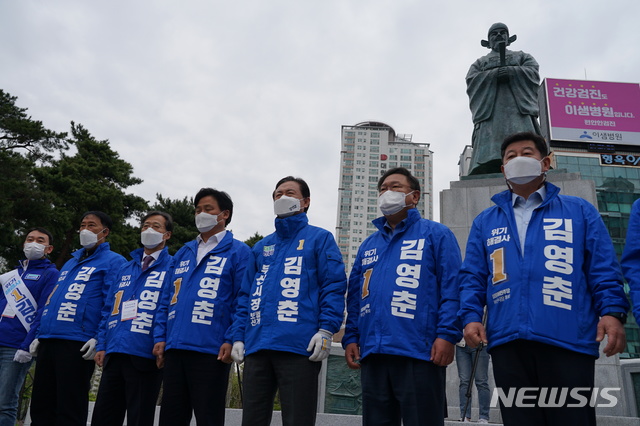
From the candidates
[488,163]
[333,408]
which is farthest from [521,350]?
[488,163]

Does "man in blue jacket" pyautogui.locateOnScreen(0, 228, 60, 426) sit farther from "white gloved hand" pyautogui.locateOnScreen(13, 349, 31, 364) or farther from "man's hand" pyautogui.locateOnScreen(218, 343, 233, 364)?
"man's hand" pyautogui.locateOnScreen(218, 343, 233, 364)

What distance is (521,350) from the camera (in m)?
2.46

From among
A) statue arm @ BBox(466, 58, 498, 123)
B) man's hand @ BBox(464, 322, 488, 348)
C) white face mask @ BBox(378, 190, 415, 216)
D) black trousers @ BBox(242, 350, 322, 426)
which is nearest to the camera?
man's hand @ BBox(464, 322, 488, 348)

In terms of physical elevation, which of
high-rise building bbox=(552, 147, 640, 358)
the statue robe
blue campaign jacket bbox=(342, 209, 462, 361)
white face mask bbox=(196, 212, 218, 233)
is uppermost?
high-rise building bbox=(552, 147, 640, 358)

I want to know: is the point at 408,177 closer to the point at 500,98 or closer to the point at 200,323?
the point at 200,323

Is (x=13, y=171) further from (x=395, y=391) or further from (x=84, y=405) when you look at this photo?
(x=395, y=391)

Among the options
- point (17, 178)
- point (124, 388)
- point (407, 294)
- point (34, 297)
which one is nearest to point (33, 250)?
point (34, 297)

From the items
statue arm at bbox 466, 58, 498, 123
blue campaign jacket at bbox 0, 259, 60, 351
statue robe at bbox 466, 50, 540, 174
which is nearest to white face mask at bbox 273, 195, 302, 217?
blue campaign jacket at bbox 0, 259, 60, 351

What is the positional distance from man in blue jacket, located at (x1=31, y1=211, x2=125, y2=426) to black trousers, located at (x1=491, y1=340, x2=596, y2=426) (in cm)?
303

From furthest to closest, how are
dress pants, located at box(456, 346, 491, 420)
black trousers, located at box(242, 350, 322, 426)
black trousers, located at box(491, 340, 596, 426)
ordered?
dress pants, located at box(456, 346, 491, 420)
black trousers, located at box(242, 350, 322, 426)
black trousers, located at box(491, 340, 596, 426)

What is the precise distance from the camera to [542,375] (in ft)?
7.78

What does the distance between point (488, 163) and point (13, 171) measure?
46.1 feet

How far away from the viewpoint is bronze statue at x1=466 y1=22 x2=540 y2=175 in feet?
26.0

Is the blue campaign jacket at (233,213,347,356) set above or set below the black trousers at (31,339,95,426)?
above
